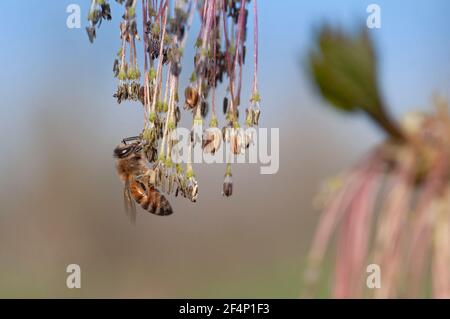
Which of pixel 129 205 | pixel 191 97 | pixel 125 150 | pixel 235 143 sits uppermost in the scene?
pixel 191 97

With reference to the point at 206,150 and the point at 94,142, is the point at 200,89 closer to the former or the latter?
the point at 206,150

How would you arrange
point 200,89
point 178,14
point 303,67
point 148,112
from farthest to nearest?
point 148,112, point 200,89, point 178,14, point 303,67

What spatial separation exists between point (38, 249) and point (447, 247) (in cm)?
904

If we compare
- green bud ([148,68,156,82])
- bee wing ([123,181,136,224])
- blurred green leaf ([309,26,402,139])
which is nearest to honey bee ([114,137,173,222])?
bee wing ([123,181,136,224])

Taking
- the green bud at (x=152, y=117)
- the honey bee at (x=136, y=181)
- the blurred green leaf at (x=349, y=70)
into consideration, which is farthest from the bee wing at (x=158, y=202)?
the blurred green leaf at (x=349, y=70)

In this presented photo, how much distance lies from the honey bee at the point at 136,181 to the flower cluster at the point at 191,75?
27.2 inches

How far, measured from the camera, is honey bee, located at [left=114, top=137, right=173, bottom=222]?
2.58 m

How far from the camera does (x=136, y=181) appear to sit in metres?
2.70

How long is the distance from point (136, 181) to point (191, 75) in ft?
3.73

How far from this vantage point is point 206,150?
5.64ft

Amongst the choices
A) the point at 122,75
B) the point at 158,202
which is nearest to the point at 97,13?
the point at 122,75

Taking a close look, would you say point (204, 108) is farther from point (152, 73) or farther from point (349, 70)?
point (349, 70)

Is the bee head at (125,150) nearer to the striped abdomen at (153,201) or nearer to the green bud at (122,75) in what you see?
the striped abdomen at (153,201)
